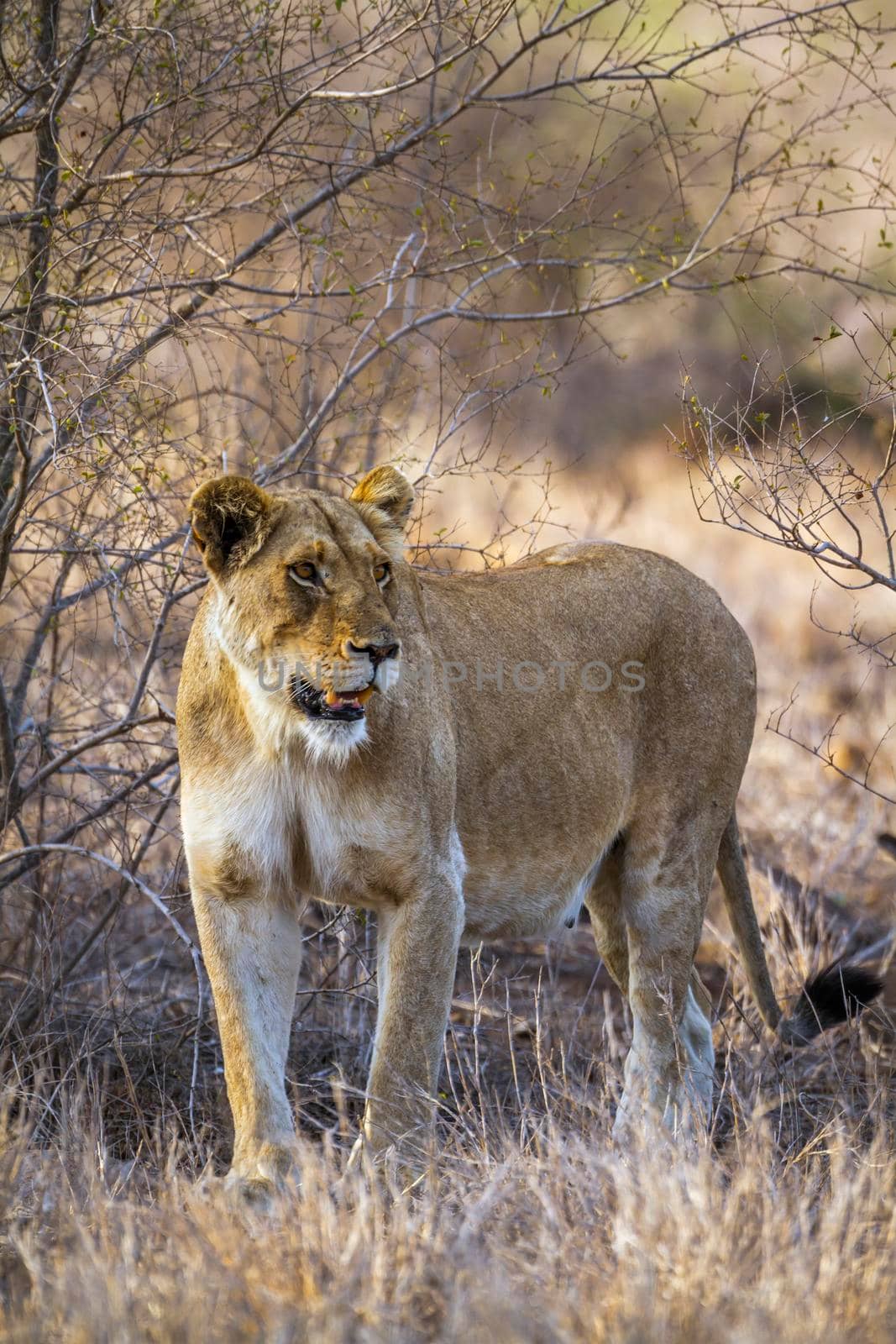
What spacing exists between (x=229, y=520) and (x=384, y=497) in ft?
1.64

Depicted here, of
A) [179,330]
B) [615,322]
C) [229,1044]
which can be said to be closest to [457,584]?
[179,330]

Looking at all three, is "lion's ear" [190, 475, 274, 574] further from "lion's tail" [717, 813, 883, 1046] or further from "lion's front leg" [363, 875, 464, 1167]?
"lion's tail" [717, 813, 883, 1046]

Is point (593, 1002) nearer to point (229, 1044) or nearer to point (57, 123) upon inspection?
point (229, 1044)

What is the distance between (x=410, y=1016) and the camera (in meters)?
3.86

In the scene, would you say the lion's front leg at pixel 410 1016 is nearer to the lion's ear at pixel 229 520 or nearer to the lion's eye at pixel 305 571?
the lion's eye at pixel 305 571

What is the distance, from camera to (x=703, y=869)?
16.6 ft

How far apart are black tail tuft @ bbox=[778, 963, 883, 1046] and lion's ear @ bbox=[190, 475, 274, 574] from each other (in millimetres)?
2449

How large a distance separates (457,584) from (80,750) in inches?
53.7

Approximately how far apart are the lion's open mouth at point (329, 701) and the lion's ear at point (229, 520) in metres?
0.37

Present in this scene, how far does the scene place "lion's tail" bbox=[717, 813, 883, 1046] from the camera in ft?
16.0

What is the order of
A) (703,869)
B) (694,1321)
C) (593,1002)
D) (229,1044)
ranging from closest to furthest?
(694,1321), (229,1044), (703,869), (593,1002)

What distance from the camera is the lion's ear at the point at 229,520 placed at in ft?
11.9

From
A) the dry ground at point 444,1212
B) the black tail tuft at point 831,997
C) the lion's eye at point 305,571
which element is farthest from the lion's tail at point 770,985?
the lion's eye at point 305,571

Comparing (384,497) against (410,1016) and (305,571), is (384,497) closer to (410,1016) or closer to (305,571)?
(305,571)
